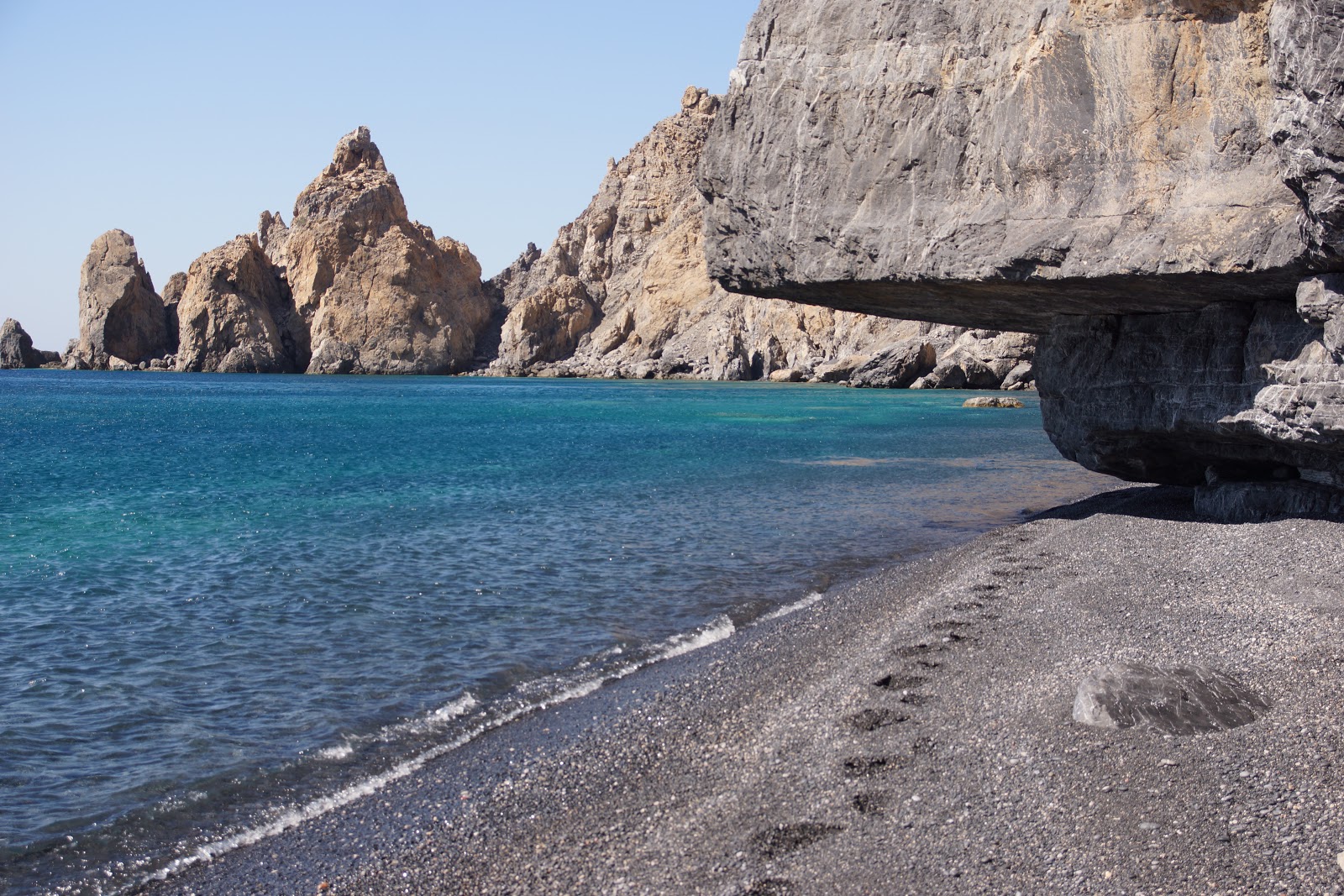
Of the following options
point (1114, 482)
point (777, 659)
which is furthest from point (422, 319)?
point (777, 659)

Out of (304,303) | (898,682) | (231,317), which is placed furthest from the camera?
(304,303)

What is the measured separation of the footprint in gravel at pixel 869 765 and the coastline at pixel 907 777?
0.02m

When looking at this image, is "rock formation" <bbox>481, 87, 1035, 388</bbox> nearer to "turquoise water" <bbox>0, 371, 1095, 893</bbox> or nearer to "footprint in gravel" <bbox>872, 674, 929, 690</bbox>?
"turquoise water" <bbox>0, 371, 1095, 893</bbox>

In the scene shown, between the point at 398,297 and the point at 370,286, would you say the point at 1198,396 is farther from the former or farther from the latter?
the point at 370,286

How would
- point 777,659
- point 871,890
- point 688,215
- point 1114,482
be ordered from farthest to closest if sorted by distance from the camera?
point 688,215
point 1114,482
point 777,659
point 871,890

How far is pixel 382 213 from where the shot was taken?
14812 centimetres

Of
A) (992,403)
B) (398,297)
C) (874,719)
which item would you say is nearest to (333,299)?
(398,297)

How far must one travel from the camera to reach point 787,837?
5.30 meters

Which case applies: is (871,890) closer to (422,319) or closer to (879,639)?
(879,639)

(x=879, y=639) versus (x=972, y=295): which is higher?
(x=972, y=295)

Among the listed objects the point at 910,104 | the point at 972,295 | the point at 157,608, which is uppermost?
the point at 910,104

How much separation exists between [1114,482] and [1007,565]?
1185cm

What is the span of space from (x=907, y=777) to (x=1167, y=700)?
1732 millimetres

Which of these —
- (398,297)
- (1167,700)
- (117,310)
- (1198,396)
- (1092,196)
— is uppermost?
(398,297)
